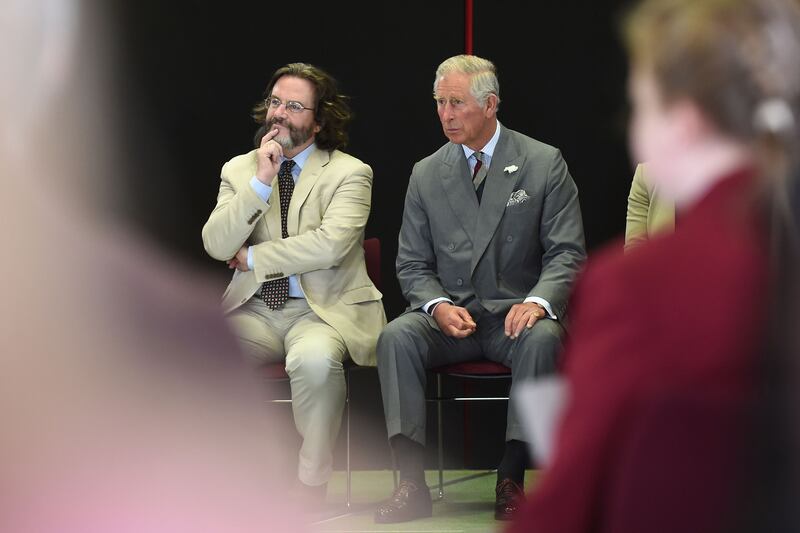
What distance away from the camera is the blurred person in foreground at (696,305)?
0.85 metres

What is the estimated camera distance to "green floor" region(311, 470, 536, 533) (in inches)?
130

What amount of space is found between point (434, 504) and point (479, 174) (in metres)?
1.11

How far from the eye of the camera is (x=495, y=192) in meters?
3.72

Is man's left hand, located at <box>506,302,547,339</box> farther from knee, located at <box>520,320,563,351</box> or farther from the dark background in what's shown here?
the dark background

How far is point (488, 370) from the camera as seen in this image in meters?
3.50

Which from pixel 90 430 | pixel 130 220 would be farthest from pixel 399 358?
pixel 130 220

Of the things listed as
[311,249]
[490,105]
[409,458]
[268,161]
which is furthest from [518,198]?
[409,458]

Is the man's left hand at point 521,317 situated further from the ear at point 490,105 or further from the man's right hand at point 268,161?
the man's right hand at point 268,161

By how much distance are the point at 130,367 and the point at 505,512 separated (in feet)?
4.49

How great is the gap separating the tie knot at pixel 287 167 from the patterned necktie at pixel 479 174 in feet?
2.03

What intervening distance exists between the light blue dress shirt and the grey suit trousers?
1.22 ft

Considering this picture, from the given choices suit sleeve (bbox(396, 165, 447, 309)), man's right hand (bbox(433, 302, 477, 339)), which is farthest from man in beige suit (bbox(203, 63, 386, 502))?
man's right hand (bbox(433, 302, 477, 339))

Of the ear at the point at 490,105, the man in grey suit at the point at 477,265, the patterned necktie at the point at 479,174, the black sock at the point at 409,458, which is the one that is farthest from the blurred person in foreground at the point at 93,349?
the ear at the point at 490,105

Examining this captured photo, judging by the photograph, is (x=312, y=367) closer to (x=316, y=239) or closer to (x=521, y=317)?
(x=316, y=239)
